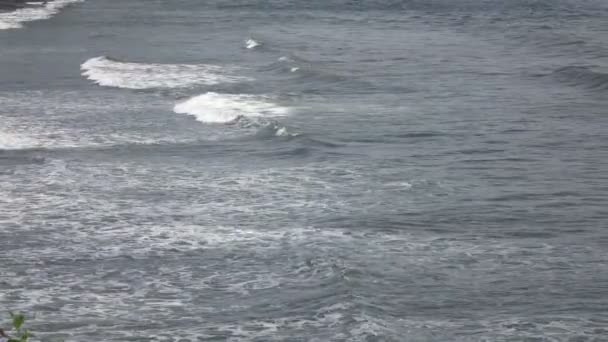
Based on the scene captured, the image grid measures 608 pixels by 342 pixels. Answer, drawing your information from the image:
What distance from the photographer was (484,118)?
30.0m

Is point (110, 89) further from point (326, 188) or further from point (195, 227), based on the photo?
point (195, 227)

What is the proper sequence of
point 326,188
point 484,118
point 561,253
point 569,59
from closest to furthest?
point 561,253 → point 326,188 → point 484,118 → point 569,59

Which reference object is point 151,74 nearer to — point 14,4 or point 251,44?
point 251,44

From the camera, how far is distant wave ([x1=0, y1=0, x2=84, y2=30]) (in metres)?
70.4

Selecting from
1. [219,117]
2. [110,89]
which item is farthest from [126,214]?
[110,89]

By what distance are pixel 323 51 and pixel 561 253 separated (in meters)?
35.7

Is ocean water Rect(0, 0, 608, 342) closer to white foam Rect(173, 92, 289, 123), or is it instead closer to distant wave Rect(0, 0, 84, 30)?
white foam Rect(173, 92, 289, 123)

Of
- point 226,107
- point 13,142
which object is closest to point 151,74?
point 226,107

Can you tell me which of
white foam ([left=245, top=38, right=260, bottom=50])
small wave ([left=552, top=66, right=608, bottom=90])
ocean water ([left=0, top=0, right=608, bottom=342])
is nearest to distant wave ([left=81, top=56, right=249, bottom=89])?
ocean water ([left=0, top=0, right=608, bottom=342])

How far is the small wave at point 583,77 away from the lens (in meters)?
37.6

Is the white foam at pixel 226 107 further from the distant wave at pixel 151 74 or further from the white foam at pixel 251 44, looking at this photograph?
the white foam at pixel 251 44

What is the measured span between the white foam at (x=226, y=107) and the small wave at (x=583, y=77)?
9.73 meters

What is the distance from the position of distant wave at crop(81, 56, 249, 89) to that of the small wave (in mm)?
9840

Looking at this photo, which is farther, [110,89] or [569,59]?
[569,59]
